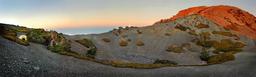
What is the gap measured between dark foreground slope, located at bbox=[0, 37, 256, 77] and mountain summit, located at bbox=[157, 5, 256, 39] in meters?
43.0

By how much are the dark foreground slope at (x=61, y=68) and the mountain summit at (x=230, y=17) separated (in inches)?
1691

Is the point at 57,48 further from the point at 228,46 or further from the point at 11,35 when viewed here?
the point at 228,46

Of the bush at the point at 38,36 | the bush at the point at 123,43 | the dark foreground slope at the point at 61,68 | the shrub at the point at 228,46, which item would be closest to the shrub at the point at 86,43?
the bush at the point at 123,43

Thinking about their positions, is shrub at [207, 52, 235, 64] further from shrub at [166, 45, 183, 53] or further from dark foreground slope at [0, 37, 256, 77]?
dark foreground slope at [0, 37, 256, 77]

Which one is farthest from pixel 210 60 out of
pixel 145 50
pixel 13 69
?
pixel 13 69

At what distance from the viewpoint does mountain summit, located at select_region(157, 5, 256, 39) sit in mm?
94100

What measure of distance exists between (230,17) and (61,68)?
6428 centimetres

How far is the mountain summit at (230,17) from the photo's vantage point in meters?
94.1

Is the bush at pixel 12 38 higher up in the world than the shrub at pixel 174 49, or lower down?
higher up

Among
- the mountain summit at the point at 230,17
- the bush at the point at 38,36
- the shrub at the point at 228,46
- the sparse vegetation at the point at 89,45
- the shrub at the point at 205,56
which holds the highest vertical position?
the mountain summit at the point at 230,17

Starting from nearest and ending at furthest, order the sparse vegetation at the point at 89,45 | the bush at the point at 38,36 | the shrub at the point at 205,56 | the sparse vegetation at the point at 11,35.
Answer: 1. the sparse vegetation at the point at 11,35
2. the bush at the point at 38,36
3. the sparse vegetation at the point at 89,45
4. the shrub at the point at 205,56

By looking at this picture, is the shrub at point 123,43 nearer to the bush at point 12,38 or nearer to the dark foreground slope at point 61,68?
the dark foreground slope at point 61,68

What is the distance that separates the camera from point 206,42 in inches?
3063

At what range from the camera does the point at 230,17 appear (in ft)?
324
